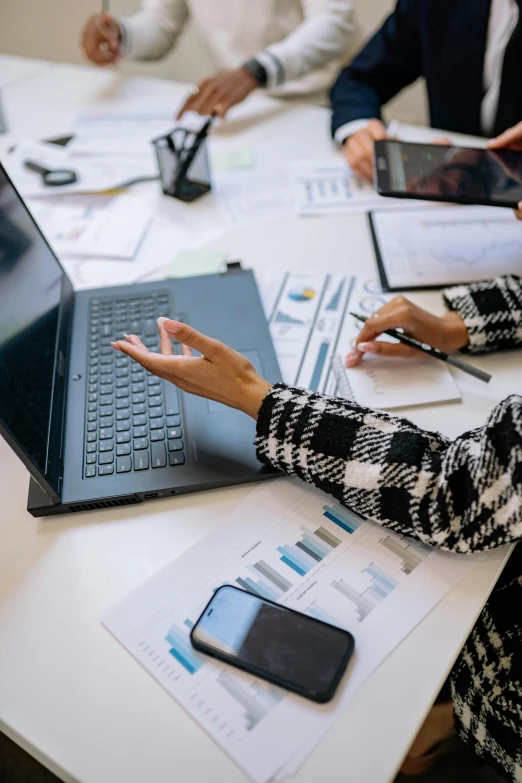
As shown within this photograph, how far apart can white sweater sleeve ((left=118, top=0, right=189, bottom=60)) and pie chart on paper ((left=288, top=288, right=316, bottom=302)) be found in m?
1.13

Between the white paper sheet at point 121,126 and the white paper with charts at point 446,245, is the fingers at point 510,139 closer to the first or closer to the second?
the white paper with charts at point 446,245

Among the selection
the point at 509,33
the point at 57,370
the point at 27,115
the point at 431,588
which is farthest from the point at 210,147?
the point at 431,588

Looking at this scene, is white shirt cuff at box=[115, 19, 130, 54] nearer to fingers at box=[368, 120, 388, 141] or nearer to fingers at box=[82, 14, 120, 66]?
fingers at box=[82, 14, 120, 66]

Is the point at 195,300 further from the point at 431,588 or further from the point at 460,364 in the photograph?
the point at 431,588

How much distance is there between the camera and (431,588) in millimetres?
549

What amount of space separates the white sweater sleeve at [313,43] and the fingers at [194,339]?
1.02 meters

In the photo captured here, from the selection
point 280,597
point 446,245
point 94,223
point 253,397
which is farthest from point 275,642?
point 94,223

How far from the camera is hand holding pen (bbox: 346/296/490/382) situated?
2.49ft

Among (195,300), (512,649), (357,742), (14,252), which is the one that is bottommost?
(512,649)

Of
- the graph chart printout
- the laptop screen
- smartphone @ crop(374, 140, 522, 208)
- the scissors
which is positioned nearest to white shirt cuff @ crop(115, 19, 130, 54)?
the scissors

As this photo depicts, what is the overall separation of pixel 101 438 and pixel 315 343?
0.32 meters

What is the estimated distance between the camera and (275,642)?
51 cm

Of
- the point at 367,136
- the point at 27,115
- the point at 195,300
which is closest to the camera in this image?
the point at 195,300

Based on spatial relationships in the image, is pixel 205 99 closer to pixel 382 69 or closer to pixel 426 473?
pixel 382 69
